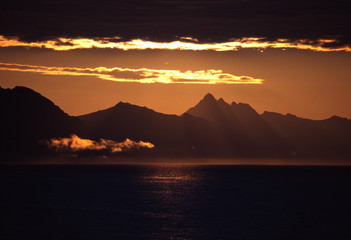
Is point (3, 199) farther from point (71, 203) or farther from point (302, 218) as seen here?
point (302, 218)

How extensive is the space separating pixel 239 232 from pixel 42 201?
219 feet

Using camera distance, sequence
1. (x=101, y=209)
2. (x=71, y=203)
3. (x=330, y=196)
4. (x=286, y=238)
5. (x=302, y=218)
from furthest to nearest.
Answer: (x=330, y=196)
(x=71, y=203)
(x=101, y=209)
(x=302, y=218)
(x=286, y=238)

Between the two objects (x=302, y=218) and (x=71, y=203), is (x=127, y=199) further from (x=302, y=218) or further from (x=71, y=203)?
(x=302, y=218)

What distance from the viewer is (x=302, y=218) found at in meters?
105

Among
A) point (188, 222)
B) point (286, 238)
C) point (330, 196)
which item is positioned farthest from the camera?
point (330, 196)

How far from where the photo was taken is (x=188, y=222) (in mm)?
97125

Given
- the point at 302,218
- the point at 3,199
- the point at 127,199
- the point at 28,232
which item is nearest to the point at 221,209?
the point at 302,218

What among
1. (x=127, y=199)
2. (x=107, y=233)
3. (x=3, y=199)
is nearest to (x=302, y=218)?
(x=107, y=233)

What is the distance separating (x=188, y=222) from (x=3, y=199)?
62.6 m

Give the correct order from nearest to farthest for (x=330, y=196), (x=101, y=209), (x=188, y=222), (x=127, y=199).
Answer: (x=188, y=222) < (x=101, y=209) < (x=127, y=199) < (x=330, y=196)

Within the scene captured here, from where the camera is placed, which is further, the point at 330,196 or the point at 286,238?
the point at 330,196

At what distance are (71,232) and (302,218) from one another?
46.9 metres

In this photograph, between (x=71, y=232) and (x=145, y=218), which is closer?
(x=71, y=232)

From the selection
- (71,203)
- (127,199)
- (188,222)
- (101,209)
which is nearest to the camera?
(188,222)
